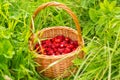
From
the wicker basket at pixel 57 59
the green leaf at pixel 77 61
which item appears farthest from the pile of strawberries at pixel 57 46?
the green leaf at pixel 77 61

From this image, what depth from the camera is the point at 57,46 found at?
2.07m

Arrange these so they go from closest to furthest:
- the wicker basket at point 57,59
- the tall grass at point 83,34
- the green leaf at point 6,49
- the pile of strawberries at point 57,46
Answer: the tall grass at point 83,34 < the green leaf at point 6,49 < the wicker basket at point 57,59 < the pile of strawberries at point 57,46

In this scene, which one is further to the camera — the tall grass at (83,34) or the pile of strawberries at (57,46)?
the pile of strawberries at (57,46)

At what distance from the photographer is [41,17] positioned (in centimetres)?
236

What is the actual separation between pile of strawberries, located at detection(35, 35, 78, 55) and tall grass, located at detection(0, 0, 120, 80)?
107 mm

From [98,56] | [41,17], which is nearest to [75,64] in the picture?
[98,56]

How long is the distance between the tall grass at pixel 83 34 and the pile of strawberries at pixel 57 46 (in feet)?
0.35

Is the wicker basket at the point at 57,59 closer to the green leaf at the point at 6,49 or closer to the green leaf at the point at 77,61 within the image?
the green leaf at the point at 77,61

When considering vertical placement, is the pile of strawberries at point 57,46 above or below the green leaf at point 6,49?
below

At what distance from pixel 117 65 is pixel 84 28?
1.69 feet

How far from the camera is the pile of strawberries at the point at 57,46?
200cm

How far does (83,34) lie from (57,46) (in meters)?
0.18

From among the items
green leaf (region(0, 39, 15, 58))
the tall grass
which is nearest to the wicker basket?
the tall grass

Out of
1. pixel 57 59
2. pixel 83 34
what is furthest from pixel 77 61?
pixel 83 34
